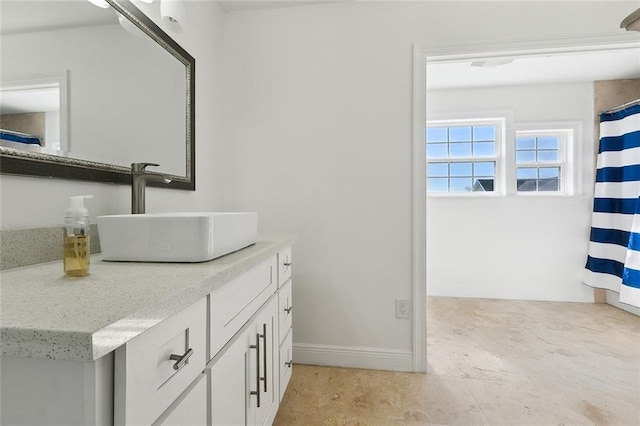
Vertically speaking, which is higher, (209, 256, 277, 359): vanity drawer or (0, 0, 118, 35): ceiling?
(0, 0, 118, 35): ceiling

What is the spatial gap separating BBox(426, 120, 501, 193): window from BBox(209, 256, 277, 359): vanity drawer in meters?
2.82

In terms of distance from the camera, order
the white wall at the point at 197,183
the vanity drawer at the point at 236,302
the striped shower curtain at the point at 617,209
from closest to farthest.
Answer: the vanity drawer at the point at 236,302
the white wall at the point at 197,183
the striped shower curtain at the point at 617,209

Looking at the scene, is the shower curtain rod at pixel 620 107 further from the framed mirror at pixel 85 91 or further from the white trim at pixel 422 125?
the framed mirror at pixel 85 91

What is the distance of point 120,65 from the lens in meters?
1.14

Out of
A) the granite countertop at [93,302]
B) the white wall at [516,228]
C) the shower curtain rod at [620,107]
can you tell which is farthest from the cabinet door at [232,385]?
the shower curtain rod at [620,107]

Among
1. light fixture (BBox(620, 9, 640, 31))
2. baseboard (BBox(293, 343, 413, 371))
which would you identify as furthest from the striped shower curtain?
light fixture (BBox(620, 9, 640, 31))

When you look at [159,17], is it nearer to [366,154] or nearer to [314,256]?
[366,154]

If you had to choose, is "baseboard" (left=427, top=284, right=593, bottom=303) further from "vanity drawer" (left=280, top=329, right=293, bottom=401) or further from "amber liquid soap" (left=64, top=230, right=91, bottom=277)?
"amber liquid soap" (left=64, top=230, right=91, bottom=277)

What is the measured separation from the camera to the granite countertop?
0.37 m

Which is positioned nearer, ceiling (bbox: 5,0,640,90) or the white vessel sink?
the white vessel sink

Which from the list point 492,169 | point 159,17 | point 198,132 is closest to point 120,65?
point 159,17

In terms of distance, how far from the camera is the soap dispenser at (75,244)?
25.5 inches

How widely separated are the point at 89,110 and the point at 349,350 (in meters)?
1.74

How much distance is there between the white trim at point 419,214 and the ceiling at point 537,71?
912 mm
